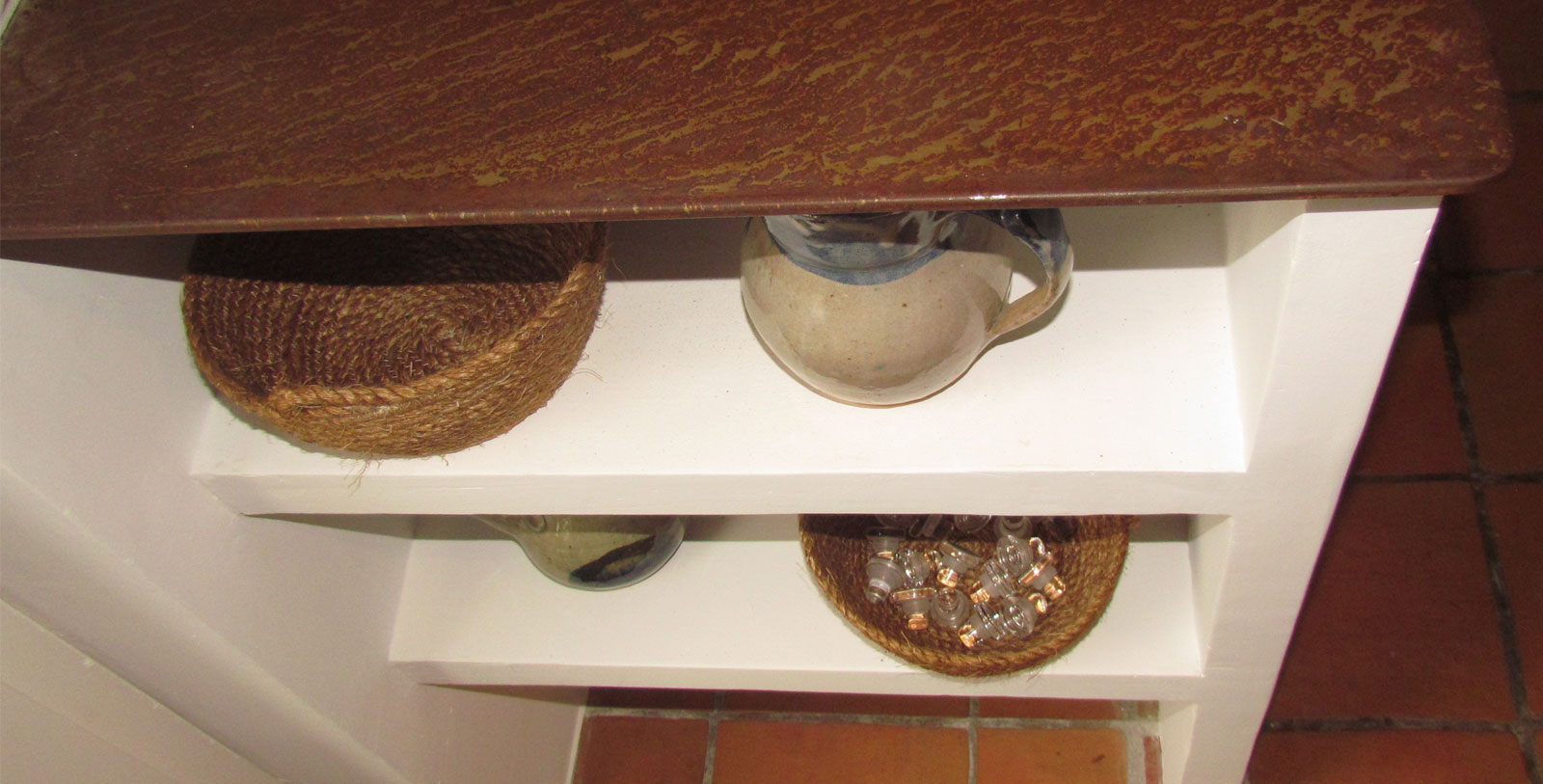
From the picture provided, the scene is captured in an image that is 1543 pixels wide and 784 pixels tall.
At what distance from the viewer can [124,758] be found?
0.78 metres

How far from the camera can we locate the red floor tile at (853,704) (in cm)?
118

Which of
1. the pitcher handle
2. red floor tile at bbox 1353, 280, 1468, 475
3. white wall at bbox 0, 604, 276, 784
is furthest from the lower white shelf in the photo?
red floor tile at bbox 1353, 280, 1468, 475

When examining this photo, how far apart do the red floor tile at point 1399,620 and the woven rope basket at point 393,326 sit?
0.86 meters

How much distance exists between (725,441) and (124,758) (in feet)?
1.69

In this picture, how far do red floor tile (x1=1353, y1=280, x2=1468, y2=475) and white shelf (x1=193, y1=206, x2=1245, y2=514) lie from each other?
2.32 feet

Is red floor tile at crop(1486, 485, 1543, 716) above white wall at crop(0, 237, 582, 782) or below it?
above

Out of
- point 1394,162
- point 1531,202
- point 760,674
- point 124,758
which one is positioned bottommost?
point 124,758

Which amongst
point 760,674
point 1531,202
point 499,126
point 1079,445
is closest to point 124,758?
point 760,674

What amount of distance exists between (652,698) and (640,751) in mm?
61

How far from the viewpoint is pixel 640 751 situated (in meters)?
1.21

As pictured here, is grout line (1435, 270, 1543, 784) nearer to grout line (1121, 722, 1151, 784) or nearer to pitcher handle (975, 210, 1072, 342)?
grout line (1121, 722, 1151, 784)

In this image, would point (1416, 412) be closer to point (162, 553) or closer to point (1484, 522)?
point (1484, 522)

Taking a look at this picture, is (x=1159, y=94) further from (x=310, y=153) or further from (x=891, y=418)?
(x=310, y=153)

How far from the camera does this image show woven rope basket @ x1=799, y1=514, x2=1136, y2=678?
2.75ft
